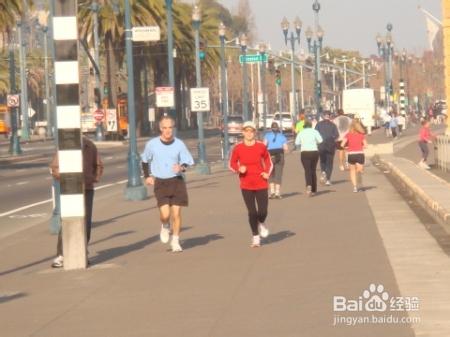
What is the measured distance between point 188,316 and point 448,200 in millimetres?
12021

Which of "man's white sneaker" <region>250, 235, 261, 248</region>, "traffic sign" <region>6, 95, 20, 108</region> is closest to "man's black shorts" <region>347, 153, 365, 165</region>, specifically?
"man's white sneaker" <region>250, 235, 261, 248</region>

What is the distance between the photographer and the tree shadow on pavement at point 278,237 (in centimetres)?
1919

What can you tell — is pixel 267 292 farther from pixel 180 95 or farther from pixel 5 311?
pixel 180 95

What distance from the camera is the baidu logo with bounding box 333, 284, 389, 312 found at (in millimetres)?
11812

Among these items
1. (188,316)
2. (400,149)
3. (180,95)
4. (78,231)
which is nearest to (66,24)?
(78,231)

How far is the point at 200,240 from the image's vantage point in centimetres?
1980

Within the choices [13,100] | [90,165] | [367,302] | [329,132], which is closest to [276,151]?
[329,132]

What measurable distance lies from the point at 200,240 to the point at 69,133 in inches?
152

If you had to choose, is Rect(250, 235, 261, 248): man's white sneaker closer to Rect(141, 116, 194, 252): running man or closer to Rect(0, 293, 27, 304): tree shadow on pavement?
Rect(141, 116, 194, 252): running man

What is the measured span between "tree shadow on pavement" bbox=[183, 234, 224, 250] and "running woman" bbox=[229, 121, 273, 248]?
95cm

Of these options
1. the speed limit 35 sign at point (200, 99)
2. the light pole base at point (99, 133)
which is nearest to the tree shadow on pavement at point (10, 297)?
the speed limit 35 sign at point (200, 99)

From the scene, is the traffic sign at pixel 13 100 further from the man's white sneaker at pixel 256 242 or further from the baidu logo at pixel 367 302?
the baidu logo at pixel 367 302

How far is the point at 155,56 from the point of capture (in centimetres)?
9288

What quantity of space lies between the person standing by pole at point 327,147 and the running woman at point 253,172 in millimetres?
14620
